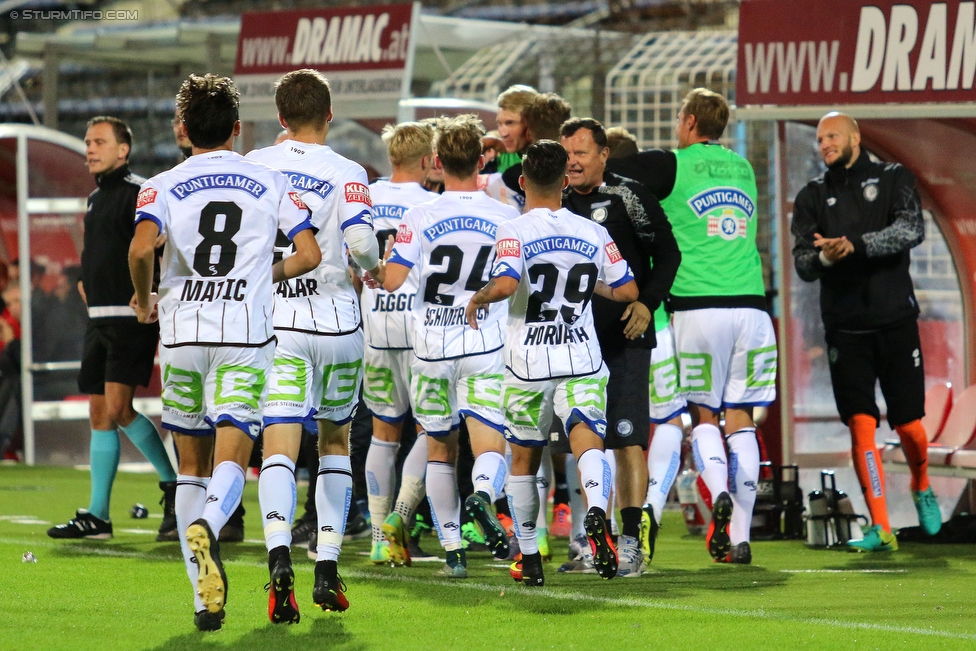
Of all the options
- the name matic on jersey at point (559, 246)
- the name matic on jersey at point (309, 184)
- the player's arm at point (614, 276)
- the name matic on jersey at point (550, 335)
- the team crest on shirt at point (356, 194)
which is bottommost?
the name matic on jersey at point (550, 335)

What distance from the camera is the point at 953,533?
8.21m

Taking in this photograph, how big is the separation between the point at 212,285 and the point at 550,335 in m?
1.59

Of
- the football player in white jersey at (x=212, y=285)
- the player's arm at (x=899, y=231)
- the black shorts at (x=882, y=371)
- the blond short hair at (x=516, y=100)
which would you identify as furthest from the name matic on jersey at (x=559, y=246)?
the black shorts at (x=882, y=371)

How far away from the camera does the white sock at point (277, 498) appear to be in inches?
199

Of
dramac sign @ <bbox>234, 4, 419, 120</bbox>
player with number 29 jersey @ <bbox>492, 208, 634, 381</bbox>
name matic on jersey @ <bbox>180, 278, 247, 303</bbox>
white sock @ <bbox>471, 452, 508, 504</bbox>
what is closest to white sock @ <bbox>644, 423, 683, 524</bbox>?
white sock @ <bbox>471, 452, 508, 504</bbox>

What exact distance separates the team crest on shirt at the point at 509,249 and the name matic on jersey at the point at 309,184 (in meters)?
0.74

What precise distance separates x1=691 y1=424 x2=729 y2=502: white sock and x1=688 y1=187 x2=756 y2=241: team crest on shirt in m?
0.98

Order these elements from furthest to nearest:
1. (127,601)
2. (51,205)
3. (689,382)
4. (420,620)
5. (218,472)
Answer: (51,205) → (689,382) → (127,601) → (420,620) → (218,472)

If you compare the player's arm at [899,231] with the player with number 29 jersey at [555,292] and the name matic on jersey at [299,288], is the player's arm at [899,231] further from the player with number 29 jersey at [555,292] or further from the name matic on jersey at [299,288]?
the name matic on jersey at [299,288]

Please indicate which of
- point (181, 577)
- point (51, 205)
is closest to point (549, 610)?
point (181, 577)

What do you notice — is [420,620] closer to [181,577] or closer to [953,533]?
[181,577]

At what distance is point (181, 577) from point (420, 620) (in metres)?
1.56

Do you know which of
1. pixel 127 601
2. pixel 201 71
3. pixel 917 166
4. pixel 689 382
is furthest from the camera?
pixel 201 71

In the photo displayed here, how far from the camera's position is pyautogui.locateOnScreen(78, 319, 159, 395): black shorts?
791 cm
